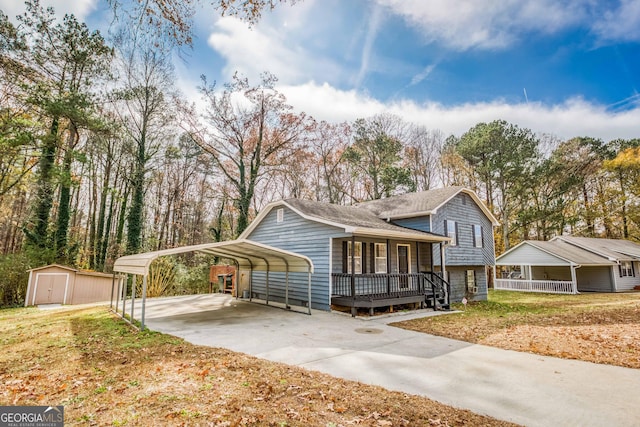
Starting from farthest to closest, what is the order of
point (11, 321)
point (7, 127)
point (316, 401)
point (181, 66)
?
point (7, 127) < point (11, 321) < point (181, 66) < point (316, 401)

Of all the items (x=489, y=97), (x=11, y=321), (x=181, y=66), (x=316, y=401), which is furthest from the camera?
(x=489, y=97)

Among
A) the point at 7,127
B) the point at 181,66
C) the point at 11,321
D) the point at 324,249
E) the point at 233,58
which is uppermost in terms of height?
the point at 7,127

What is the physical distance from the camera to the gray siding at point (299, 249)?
1166 centimetres

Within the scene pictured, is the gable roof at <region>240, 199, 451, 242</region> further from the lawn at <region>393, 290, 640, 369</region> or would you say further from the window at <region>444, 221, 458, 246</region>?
the lawn at <region>393, 290, 640, 369</region>

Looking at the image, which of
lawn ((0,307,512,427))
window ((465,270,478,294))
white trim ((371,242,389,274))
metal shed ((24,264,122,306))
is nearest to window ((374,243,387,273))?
white trim ((371,242,389,274))

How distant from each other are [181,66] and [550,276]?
30.6 m

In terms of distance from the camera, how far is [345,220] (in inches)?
491

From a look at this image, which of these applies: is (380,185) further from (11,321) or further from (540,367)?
(11,321)

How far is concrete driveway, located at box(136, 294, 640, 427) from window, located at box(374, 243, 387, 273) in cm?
410

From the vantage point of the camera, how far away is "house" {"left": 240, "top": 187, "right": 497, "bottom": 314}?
456 inches

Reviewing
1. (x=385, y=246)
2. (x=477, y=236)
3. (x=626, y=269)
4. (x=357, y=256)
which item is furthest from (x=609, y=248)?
(x=357, y=256)

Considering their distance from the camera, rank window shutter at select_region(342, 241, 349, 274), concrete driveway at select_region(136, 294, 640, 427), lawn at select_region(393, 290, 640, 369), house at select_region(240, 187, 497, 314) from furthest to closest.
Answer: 1. window shutter at select_region(342, 241, 349, 274)
2. house at select_region(240, 187, 497, 314)
3. lawn at select_region(393, 290, 640, 369)
4. concrete driveway at select_region(136, 294, 640, 427)

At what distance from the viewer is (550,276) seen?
25469 millimetres

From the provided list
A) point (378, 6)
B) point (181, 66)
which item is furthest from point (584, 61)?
point (181, 66)
